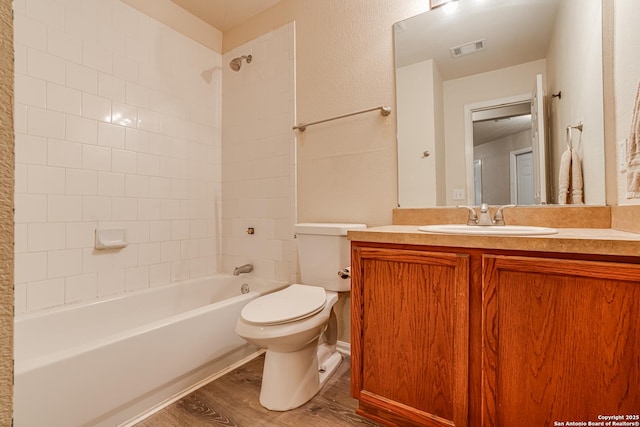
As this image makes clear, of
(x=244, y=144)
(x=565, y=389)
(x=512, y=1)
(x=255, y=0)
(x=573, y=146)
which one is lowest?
(x=565, y=389)

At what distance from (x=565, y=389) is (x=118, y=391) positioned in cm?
162

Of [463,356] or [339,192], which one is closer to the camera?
[463,356]

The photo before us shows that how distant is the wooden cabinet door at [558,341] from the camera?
31.9 inches

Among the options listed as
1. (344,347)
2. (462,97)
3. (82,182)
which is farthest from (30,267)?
(462,97)

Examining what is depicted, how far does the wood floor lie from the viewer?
131 cm

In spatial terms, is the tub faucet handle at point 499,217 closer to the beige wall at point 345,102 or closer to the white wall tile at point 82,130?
the beige wall at point 345,102

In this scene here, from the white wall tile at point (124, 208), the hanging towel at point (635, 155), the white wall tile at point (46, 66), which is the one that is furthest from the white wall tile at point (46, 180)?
the hanging towel at point (635, 155)

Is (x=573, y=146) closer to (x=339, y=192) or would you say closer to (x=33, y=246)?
(x=339, y=192)

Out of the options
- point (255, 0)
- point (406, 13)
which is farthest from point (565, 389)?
point (255, 0)

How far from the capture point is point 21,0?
1.54 meters

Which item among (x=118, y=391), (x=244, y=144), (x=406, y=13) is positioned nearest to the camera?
(x=118, y=391)

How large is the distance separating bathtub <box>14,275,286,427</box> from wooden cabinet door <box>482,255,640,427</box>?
52.2 inches

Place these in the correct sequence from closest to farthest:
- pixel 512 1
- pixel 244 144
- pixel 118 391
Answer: pixel 118 391
pixel 512 1
pixel 244 144

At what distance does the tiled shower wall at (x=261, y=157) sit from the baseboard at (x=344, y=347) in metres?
0.54
